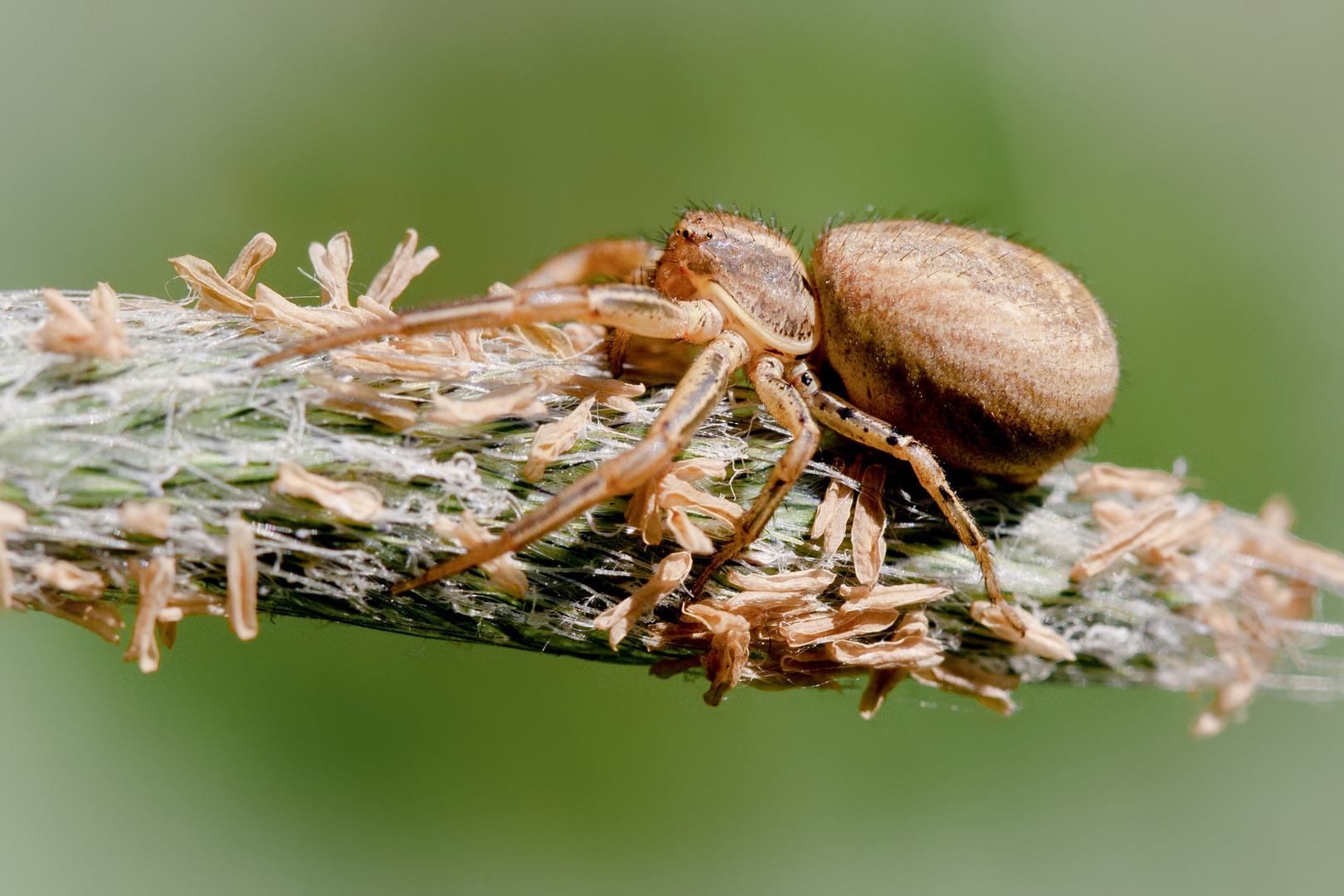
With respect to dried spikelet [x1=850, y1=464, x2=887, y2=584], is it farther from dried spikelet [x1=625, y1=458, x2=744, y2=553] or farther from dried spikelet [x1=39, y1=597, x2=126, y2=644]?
dried spikelet [x1=39, y1=597, x2=126, y2=644]

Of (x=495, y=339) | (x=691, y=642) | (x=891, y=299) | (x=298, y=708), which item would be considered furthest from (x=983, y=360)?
(x=298, y=708)

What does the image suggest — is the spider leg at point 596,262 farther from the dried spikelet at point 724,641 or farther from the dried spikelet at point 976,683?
the dried spikelet at point 976,683

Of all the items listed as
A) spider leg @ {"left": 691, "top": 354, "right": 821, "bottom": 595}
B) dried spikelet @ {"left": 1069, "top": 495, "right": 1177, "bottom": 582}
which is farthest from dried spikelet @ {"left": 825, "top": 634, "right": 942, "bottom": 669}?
dried spikelet @ {"left": 1069, "top": 495, "right": 1177, "bottom": 582}

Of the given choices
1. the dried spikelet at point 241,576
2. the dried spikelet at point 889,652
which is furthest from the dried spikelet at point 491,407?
the dried spikelet at point 889,652

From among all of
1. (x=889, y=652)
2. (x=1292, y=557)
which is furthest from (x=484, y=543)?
(x=1292, y=557)

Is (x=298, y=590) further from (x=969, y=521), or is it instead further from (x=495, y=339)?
(x=969, y=521)

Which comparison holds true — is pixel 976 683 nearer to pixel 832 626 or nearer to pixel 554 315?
pixel 832 626
